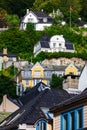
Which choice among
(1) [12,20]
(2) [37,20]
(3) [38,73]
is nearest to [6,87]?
(3) [38,73]

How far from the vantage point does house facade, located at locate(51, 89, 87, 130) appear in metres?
28.6

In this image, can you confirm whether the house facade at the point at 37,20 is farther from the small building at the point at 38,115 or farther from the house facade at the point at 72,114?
the house facade at the point at 72,114

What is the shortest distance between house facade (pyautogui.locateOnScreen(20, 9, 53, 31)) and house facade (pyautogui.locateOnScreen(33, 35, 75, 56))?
888 cm

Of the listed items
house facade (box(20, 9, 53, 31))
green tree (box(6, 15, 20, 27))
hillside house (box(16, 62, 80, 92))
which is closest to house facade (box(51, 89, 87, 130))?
hillside house (box(16, 62, 80, 92))

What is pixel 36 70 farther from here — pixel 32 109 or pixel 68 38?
pixel 32 109

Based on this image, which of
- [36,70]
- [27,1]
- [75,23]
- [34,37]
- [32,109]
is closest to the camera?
[32,109]

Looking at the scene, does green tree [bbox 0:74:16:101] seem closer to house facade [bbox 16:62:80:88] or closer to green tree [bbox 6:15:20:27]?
house facade [bbox 16:62:80:88]

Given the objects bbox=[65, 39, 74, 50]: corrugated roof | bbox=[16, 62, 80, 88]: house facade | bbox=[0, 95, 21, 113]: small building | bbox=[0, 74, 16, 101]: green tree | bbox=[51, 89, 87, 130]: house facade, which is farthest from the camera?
bbox=[65, 39, 74, 50]: corrugated roof

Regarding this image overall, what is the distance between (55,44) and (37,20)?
14813 millimetres

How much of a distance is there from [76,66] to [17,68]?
1050cm

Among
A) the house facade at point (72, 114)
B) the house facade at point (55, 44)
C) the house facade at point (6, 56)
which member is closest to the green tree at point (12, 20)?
the house facade at point (55, 44)

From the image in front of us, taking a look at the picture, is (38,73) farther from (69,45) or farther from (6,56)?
(69,45)

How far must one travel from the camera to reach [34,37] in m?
146

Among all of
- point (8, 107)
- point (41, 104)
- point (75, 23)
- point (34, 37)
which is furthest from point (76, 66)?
point (41, 104)
